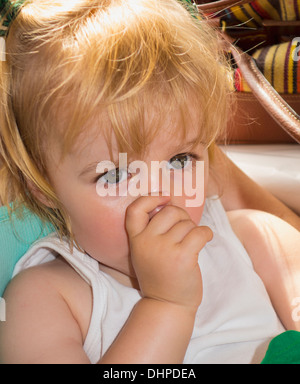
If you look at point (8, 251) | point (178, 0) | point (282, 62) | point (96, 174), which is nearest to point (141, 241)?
point (96, 174)

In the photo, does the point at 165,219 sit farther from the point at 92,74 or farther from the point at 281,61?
the point at 281,61

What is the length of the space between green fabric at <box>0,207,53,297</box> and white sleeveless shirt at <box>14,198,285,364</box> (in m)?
0.02

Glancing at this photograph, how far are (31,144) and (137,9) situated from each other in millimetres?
204

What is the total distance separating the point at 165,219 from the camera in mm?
548

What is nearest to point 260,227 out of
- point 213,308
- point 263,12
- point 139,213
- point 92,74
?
point 213,308

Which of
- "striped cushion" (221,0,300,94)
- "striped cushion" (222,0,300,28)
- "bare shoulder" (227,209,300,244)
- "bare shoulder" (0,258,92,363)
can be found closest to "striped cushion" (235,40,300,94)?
"striped cushion" (221,0,300,94)

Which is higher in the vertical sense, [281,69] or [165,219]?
[281,69]

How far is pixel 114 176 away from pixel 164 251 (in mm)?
104

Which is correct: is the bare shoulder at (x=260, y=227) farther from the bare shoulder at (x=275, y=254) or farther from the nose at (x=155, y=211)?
the nose at (x=155, y=211)

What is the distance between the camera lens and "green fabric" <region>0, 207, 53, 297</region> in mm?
620

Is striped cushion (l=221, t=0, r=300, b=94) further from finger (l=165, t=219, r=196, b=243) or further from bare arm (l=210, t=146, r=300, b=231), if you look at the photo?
finger (l=165, t=219, r=196, b=243)

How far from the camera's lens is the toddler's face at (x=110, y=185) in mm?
536
